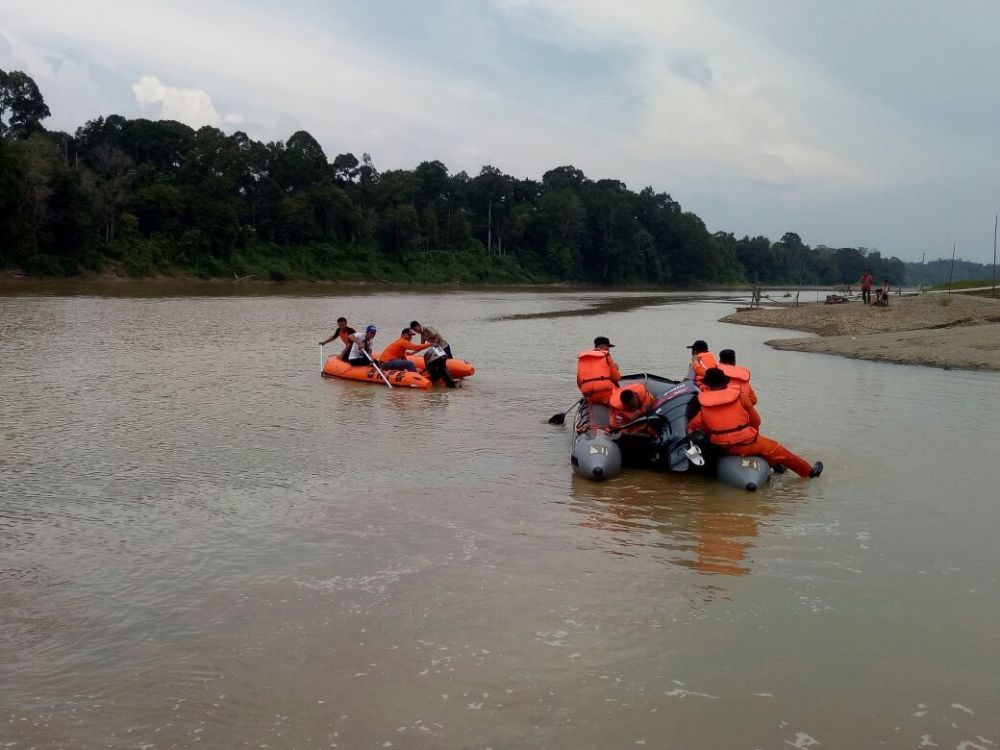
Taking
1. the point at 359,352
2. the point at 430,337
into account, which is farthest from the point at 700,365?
the point at 359,352

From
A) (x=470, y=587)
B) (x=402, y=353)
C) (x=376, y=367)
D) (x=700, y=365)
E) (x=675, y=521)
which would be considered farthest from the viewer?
(x=402, y=353)

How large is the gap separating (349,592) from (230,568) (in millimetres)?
1036

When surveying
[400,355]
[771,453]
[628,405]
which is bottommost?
[771,453]

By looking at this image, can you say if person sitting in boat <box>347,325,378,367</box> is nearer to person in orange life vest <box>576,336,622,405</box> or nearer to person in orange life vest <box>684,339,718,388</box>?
person in orange life vest <box>576,336,622,405</box>

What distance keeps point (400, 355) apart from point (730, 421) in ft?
30.2

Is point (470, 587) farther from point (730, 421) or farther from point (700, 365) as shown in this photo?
point (700, 365)

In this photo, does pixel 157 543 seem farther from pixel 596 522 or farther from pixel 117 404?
pixel 117 404

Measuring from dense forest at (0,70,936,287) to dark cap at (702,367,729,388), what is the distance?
5025 cm

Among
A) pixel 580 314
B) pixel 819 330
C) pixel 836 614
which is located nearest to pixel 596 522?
pixel 836 614

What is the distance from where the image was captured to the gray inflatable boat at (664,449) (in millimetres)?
8992

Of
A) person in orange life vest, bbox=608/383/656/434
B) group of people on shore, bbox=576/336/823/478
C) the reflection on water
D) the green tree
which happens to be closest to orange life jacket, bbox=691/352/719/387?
group of people on shore, bbox=576/336/823/478

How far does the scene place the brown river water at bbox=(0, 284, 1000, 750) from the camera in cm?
434

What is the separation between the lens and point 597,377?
10.6 meters

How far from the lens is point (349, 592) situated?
19.2 ft
